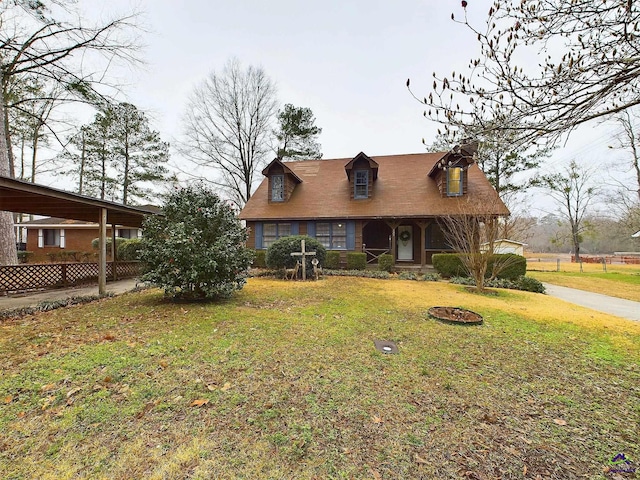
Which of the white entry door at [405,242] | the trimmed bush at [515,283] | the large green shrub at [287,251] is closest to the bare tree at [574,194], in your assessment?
the white entry door at [405,242]

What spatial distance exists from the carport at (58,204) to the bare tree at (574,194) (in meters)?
32.4

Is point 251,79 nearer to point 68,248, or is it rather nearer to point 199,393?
point 68,248

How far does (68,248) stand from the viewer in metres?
20.5

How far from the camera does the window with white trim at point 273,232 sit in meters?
15.6

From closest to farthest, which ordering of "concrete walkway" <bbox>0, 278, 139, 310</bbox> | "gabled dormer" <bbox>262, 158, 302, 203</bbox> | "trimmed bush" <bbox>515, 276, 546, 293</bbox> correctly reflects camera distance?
1. "concrete walkway" <bbox>0, 278, 139, 310</bbox>
2. "trimmed bush" <bbox>515, 276, 546, 293</bbox>
3. "gabled dormer" <bbox>262, 158, 302, 203</bbox>

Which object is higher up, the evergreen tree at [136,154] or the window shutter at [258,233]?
the evergreen tree at [136,154]

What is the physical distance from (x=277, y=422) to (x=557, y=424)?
261cm

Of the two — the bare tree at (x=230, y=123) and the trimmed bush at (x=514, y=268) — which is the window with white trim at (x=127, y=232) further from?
the trimmed bush at (x=514, y=268)

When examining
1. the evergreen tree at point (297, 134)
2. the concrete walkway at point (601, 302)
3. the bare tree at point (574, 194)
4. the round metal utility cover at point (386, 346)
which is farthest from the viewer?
the bare tree at point (574, 194)

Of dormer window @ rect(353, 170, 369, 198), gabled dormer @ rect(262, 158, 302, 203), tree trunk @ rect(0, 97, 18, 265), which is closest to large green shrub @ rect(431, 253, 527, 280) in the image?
dormer window @ rect(353, 170, 369, 198)

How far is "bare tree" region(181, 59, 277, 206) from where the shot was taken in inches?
843

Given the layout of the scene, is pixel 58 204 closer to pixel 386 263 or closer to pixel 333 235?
pixel 333 235

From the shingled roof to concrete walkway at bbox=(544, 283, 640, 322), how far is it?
391cm

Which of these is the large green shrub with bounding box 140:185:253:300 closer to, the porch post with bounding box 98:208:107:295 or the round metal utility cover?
the porch post with bounding box 98:208:107:295
